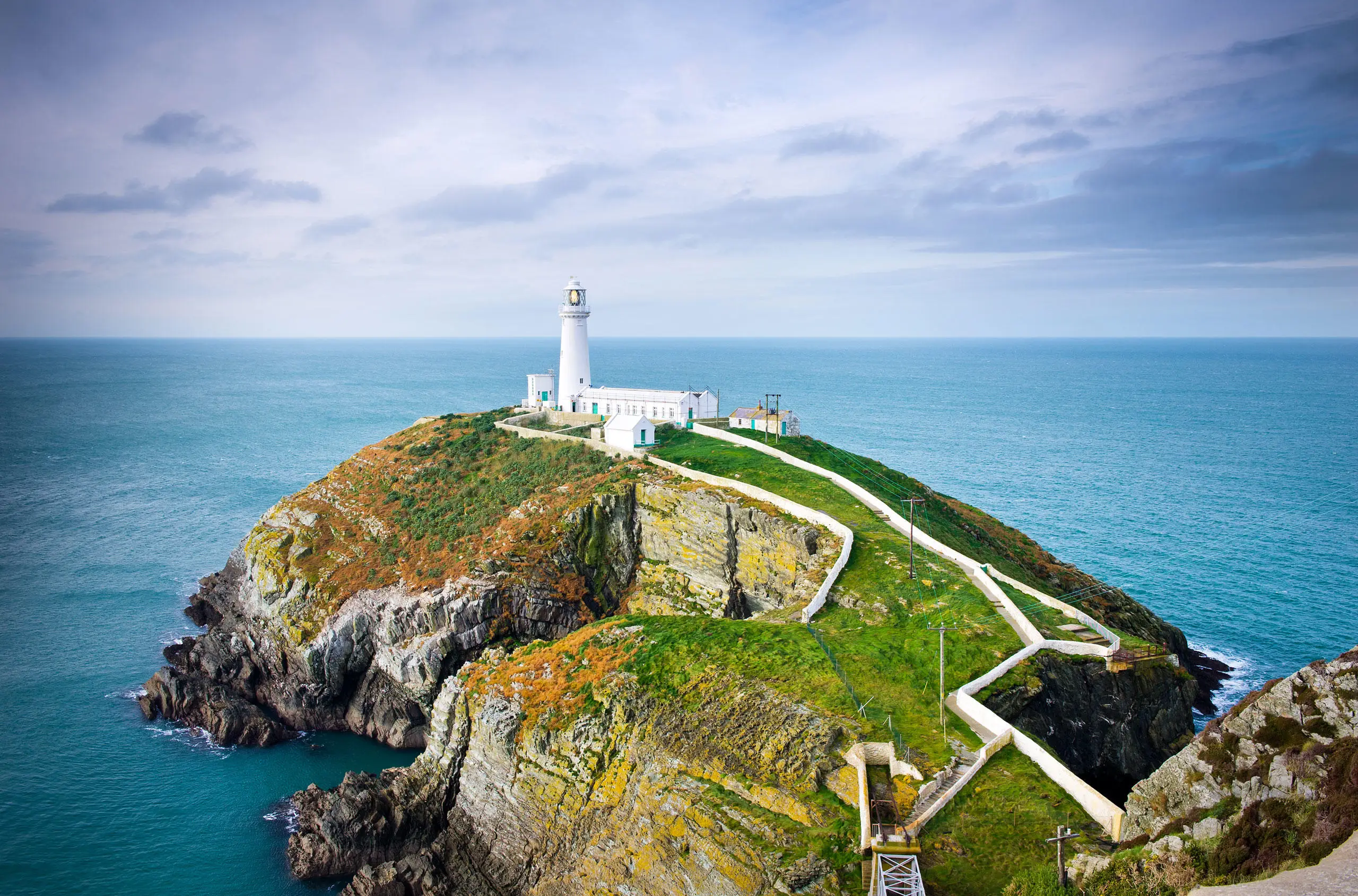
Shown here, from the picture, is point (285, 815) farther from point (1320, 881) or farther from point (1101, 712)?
point (1320, 881)

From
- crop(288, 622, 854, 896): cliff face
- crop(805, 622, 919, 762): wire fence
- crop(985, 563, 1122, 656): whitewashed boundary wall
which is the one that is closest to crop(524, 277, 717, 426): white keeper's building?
crop(985, 563, 1122, 656): whitewashed boundary wall

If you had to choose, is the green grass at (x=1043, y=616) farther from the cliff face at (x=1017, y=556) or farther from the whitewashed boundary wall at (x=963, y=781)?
the whitewashed boundary wall at (x=963, y=781)

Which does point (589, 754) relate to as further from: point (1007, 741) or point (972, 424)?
point (972, 424)

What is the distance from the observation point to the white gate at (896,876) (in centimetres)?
1742

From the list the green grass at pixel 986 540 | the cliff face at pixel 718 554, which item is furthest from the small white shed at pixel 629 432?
the cliff face at pixel 718 554

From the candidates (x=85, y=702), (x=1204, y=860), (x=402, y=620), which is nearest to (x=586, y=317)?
(x=402, y=620)

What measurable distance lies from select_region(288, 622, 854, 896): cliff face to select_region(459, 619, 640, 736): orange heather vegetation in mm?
74

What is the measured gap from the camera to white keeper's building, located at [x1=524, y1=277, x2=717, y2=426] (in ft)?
210

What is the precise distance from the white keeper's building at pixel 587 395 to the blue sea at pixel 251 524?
100 feet

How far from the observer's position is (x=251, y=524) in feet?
Result: 246

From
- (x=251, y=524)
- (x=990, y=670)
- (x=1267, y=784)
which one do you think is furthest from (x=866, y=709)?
(x=251, y=524)

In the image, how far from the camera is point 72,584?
58.7 m

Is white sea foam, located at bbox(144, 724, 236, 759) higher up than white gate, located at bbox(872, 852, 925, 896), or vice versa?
white gate, located at bbox(872, 852, 925, 896)

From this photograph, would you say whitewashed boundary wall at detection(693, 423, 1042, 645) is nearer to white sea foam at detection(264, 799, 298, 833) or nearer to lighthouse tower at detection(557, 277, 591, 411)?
lighthouse tower at detection(557, 277, 591, 411)
